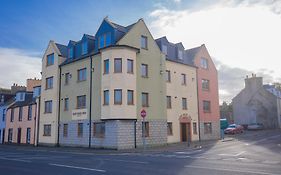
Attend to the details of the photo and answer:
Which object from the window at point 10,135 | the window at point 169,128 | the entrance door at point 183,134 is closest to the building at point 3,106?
the window at point 10,135

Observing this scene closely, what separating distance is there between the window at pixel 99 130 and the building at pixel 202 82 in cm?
1172

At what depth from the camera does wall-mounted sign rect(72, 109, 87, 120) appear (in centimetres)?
2982

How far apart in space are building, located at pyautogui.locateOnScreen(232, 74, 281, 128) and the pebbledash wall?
29.2 metres

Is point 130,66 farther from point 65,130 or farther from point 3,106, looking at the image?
point 3,106

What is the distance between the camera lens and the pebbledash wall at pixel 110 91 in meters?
26.9

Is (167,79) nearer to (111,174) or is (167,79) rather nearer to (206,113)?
(206,113)

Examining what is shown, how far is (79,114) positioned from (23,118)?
13.2 meters

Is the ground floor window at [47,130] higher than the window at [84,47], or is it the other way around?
the window at [84,47]

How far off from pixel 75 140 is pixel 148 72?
34.6 ft

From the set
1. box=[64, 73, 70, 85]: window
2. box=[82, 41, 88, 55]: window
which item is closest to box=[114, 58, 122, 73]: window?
box=[82, 41, 88, 55]: window

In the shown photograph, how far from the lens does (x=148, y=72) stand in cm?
3011

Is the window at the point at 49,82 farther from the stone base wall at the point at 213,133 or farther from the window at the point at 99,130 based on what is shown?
the stone base wall at the point at 213,133

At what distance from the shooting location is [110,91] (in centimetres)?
2681

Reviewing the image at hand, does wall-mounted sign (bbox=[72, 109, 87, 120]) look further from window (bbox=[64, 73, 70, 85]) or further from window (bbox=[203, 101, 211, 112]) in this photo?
window (bbox=[203, 101, 211, 112])
